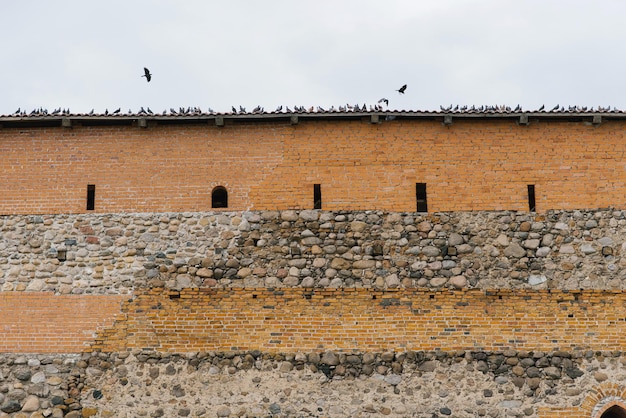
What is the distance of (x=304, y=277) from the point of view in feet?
42.5

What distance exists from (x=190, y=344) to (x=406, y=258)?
12.5 ft

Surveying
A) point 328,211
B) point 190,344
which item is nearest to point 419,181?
point 328,211

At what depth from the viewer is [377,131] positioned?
1366cm

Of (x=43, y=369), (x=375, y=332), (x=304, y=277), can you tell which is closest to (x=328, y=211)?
(x=304, y=277)

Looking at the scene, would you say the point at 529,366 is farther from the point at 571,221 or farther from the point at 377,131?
the point at 377,131

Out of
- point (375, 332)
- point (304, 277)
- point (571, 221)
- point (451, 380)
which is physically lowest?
point (451, 380)

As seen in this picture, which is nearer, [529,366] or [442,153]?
[529,366]

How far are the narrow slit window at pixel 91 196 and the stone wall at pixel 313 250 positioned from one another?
0.25m

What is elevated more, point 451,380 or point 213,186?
point 213,186

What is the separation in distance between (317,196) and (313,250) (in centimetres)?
100

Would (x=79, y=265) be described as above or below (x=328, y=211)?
below

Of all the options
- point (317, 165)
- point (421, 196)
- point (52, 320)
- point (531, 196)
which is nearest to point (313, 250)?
point (317, 165)

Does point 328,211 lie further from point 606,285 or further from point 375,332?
point 606,285

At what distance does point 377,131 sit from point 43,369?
6831mm
